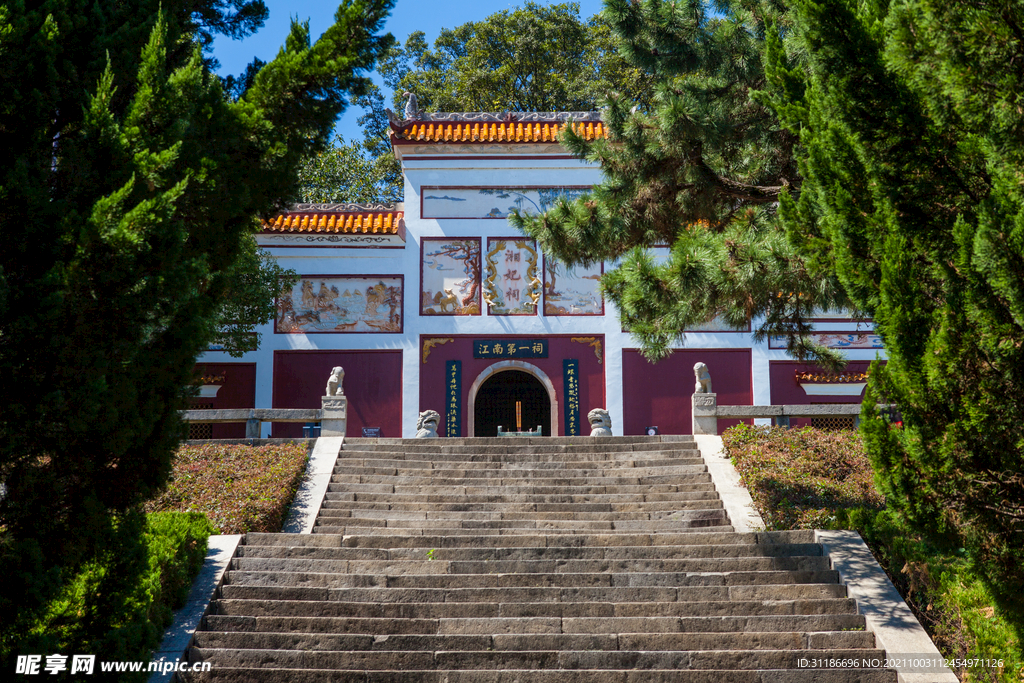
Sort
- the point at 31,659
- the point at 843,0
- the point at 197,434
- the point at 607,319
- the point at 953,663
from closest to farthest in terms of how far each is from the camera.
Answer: the point at 31,659
the point at 843,0
the point at 953,663
the point at 197,434
the point at 607,319

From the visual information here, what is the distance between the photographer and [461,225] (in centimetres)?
1620

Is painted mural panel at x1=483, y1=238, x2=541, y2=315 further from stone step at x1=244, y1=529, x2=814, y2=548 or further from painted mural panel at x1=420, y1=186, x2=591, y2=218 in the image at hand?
stone step at x1=244, y1=529, x2=814, y2=548

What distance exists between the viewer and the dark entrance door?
53.1 ft

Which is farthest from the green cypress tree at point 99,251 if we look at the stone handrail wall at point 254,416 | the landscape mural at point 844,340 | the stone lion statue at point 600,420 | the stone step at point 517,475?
the landscape mural at point 844,340

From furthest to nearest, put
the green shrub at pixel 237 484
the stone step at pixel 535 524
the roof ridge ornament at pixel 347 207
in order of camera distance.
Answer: the roof ridge ornament at pixel 347 207 < the stone step at pixel 535 524 < the green shrub at pixel 237 484

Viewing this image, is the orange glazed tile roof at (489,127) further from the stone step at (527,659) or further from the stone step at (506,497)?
the stone step at (527,659)

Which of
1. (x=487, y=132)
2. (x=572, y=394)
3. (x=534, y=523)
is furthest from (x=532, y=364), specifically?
(x=534, y=523)

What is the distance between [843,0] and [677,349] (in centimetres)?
1152

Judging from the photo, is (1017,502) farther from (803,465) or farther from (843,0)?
(803,465)

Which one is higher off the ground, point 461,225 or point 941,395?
point 461,225

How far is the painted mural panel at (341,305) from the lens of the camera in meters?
15.9

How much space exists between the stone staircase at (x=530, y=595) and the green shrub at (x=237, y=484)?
524 millimetres

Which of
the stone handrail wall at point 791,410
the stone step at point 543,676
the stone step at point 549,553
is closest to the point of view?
the stone step at point 543,676

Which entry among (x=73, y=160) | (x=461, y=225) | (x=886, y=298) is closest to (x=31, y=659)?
(x=73, y=160)
